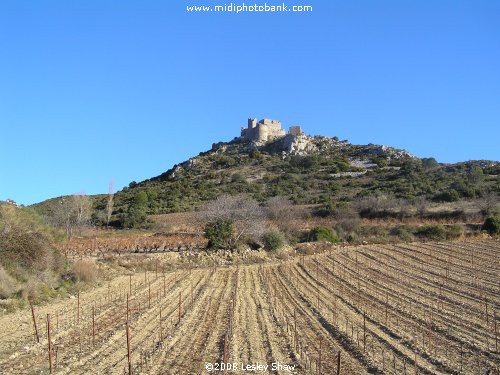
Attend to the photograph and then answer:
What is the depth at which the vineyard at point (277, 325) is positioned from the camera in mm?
12039

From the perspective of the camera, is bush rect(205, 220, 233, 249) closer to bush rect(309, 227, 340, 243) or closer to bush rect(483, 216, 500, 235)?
bush rect(309, 227, 340, 243)

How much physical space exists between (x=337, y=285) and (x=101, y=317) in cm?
1107

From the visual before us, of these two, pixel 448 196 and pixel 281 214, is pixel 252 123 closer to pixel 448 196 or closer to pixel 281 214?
pixel 448 196

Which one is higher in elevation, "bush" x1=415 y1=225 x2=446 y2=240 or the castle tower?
the castle tower

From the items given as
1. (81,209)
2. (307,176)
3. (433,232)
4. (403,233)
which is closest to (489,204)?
(433,232)

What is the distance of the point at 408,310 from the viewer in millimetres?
18438

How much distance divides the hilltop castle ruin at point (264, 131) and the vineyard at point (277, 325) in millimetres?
84651

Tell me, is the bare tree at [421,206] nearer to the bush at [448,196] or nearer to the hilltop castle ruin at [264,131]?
the bush at [448,196]

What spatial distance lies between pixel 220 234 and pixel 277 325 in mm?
25301

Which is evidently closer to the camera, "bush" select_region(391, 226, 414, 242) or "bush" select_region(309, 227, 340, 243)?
"bush" select_region(391, 226, 414, 242)

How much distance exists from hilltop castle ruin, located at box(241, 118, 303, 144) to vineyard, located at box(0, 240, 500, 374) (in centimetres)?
8465

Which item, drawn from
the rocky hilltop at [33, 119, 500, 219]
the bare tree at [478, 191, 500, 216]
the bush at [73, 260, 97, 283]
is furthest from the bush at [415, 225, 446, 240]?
the bush at [73, 260, 97, 283]

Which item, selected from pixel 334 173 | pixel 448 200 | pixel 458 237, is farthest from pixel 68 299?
pixel 334 173

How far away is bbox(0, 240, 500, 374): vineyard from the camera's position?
39.5 feet
